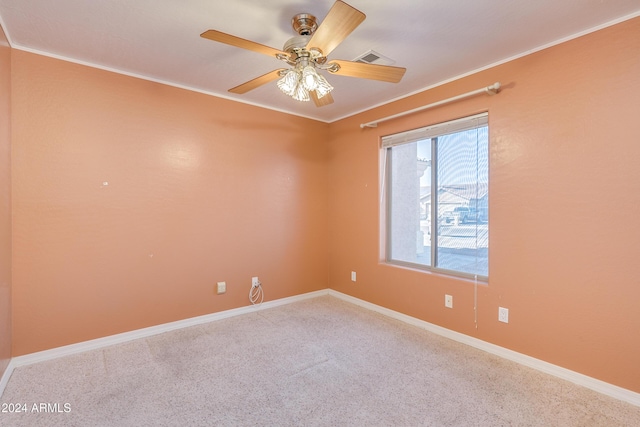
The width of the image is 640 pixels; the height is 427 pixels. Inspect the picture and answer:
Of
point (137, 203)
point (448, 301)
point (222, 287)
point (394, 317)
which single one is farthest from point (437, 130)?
point (137, 203)

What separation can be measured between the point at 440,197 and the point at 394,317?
4.56 ft

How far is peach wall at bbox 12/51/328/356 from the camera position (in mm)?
2342

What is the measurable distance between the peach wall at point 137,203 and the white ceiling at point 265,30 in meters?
0.37

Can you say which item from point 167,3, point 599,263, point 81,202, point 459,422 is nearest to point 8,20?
point 167,3

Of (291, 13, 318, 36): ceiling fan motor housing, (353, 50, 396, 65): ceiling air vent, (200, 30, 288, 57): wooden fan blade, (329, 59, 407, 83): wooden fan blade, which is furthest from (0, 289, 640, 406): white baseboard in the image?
(291, 13, 318, 36): ceiling fan motor housing

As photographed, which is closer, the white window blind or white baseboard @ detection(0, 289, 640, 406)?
white baseboard @ detection(0, 289, 640, 406)

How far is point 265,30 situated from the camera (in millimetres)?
2033

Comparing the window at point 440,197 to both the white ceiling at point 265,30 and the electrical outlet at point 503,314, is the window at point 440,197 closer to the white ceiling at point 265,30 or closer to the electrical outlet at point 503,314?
the electrical outlet at point 503,314

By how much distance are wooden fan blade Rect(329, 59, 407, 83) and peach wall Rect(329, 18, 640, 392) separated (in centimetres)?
117

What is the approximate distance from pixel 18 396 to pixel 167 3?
8.61ft

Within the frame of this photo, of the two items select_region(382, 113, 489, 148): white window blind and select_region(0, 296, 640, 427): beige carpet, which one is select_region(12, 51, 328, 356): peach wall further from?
select_region(382, 113, 489, 148): white window blind

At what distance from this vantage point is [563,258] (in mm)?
2162

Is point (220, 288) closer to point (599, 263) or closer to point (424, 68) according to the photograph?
point (424, 68)

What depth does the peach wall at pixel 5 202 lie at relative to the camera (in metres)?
2.01
